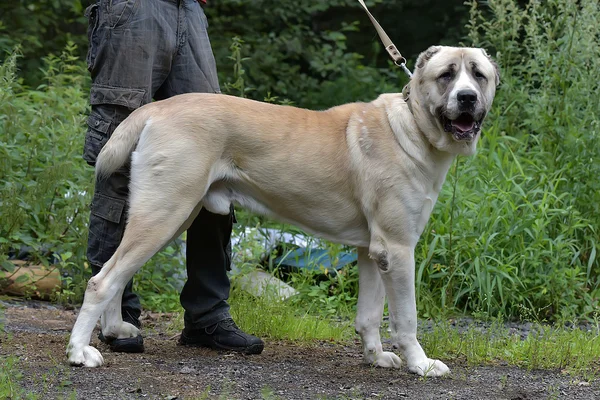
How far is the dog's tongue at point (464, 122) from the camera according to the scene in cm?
422

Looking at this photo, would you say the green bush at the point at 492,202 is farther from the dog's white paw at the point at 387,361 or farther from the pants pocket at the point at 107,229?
the pants pocket at the point at 107,229

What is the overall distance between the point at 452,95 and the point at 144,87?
59.5 inches

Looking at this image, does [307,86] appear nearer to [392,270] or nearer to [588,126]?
[588,126]

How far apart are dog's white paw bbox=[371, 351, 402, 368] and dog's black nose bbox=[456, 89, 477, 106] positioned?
1329 millimetres

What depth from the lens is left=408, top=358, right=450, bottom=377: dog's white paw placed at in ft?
14.0

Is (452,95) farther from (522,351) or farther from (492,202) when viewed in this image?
(492,202)

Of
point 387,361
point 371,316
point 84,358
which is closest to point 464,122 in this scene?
point 371,316

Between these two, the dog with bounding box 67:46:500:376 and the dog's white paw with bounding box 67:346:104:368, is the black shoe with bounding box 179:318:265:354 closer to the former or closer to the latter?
the dog with bounding box 67:46:500:376

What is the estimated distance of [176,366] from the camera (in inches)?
167

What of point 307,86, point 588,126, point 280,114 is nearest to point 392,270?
point 280,114

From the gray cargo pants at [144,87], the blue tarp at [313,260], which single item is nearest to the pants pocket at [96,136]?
the gray cargo pants at [144,87]

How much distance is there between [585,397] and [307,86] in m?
7.03

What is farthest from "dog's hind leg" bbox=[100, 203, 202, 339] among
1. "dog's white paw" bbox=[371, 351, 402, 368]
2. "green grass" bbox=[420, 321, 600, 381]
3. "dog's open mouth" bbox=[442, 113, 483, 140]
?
"green grass" bbox=[420, 321, 600, 381]

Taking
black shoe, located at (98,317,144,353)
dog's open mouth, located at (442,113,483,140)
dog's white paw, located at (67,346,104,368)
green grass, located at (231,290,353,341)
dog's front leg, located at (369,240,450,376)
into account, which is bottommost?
green grass, located at (231,290,353,341)
